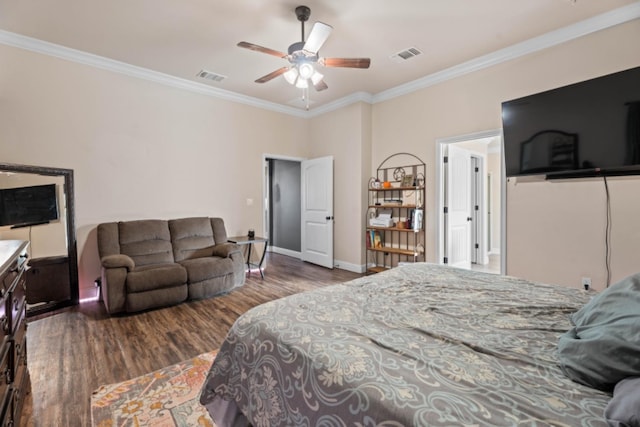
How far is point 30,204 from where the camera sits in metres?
3.30

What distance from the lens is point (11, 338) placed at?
5.03 feet

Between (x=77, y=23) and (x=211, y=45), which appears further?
(x=211, y=45)

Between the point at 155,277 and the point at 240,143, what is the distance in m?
2.60

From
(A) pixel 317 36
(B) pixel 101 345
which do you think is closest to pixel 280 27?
(A) pixel 317 36

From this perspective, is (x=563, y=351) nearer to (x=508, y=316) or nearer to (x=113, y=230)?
(x=508, y=316)

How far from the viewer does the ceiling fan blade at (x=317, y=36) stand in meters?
2.44

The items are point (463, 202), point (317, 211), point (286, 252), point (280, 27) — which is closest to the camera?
point (280, 27)

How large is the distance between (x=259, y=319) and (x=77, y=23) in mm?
3578

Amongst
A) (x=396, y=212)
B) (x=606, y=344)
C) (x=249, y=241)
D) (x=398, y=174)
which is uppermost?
(x=398, y=174)

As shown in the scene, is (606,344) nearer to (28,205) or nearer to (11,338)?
(11,338)

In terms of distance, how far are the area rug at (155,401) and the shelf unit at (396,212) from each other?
332 centimetres

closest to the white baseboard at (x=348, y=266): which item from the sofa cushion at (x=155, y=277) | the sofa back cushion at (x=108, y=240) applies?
the sofa cushion at (x=155, y=277)

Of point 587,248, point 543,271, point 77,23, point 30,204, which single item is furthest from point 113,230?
point 587,248

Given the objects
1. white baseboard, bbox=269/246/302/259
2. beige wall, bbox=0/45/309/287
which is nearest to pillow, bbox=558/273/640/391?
beige wall, bbox=0/45/309/287
